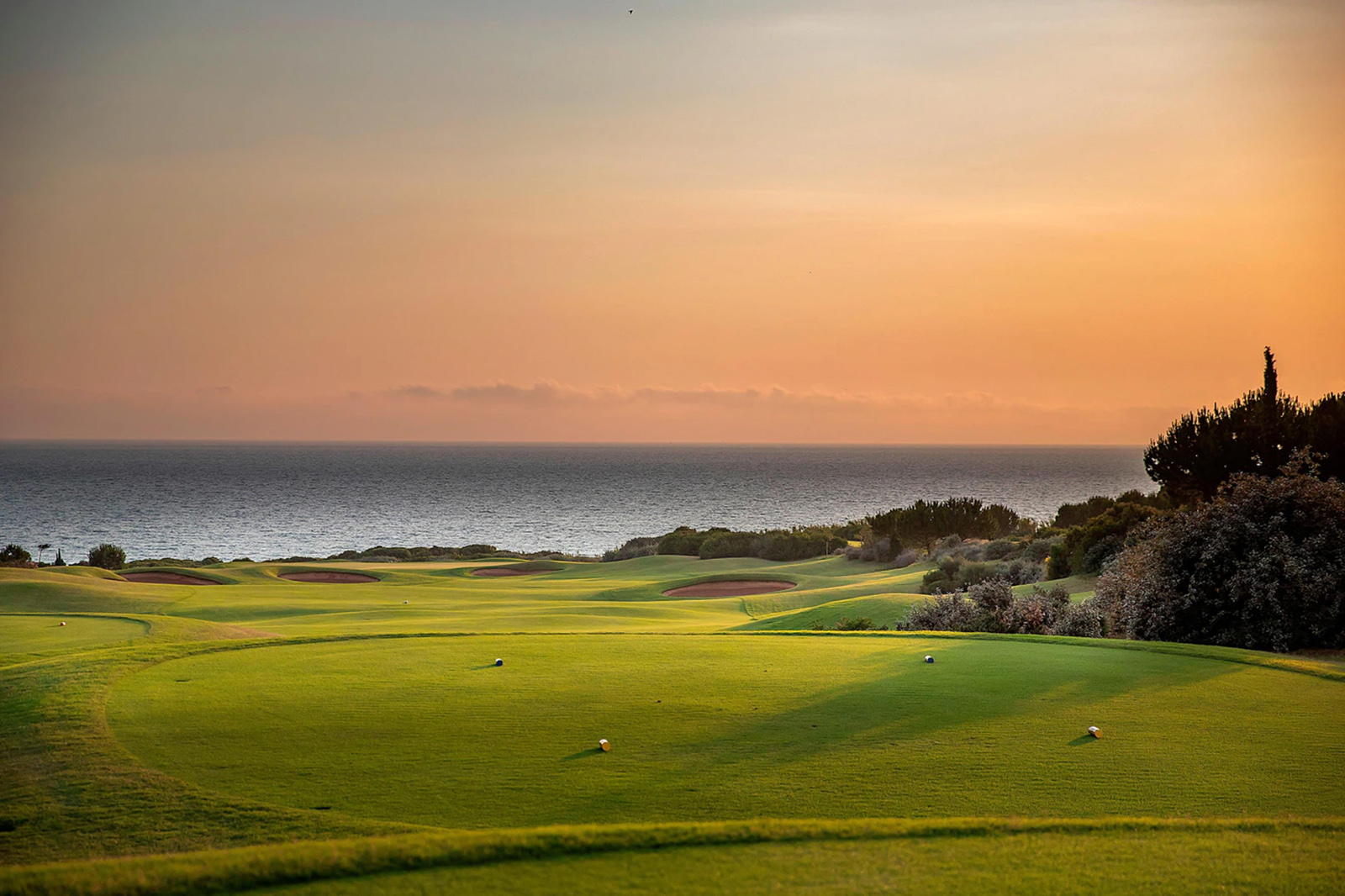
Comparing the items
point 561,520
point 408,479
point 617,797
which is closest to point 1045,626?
point 617,797

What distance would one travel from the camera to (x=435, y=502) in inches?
4552

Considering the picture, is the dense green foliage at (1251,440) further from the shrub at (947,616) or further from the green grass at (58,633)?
the green grass at (58,633)

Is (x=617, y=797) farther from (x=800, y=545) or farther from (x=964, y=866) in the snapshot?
(x=800, y=545)

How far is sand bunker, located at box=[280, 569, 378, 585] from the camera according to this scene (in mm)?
34562

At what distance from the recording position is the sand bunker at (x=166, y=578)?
105 feet

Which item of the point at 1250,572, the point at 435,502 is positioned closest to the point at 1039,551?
the point at 1250,572

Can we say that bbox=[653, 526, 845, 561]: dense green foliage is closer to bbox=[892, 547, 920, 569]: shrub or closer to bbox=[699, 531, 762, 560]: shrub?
bbox=[699, 531, 762, 560]: shrub

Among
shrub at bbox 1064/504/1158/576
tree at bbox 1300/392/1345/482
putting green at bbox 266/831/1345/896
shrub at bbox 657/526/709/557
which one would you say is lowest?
shrub at bbox 657/526/709/557

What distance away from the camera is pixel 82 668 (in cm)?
955

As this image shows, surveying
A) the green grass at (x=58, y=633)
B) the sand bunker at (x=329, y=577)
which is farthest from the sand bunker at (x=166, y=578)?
the green grass at (x=58, y=633)

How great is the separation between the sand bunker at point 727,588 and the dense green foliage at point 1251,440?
12.4m

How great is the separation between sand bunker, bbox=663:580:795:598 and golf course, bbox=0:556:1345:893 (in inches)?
734

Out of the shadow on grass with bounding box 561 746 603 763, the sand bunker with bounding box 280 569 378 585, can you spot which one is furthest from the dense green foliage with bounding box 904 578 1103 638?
the sand bunker with bounding box 280 569 378 585

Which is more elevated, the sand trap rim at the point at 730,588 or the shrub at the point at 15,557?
the shrub at the point at 15,557
